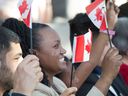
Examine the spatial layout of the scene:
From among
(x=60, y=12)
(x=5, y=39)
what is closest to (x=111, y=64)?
(x=5, y=39)

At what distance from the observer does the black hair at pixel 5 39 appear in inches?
118

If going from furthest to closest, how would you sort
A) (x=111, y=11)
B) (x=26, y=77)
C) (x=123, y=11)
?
(x=123, y=11) < (x=111, y=11) < (x=26, y=77)

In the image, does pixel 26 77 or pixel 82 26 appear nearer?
pixel 26 77

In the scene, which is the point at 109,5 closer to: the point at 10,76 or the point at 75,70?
the point at 75,70

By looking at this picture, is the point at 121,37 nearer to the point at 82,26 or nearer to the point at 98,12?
the point at 82,26

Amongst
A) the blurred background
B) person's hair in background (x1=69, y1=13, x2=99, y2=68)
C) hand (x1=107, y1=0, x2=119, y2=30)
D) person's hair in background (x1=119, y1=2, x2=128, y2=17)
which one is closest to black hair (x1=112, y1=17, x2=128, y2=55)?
person's hair in background (x1=69, y1=13, x2=99, y2=68)

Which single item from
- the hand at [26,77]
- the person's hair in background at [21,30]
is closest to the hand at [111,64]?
the person's hair in background at [21,30]

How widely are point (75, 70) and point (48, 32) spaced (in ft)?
1.43

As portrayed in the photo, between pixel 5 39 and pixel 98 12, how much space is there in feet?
2.40

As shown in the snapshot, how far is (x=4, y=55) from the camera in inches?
117

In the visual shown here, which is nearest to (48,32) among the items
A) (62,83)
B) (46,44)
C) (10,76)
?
(46,44)

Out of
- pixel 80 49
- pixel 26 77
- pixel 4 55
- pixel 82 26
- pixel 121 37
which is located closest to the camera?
pixel 26 77

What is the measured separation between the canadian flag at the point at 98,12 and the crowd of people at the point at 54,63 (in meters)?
0.12

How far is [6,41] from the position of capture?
3045mm
